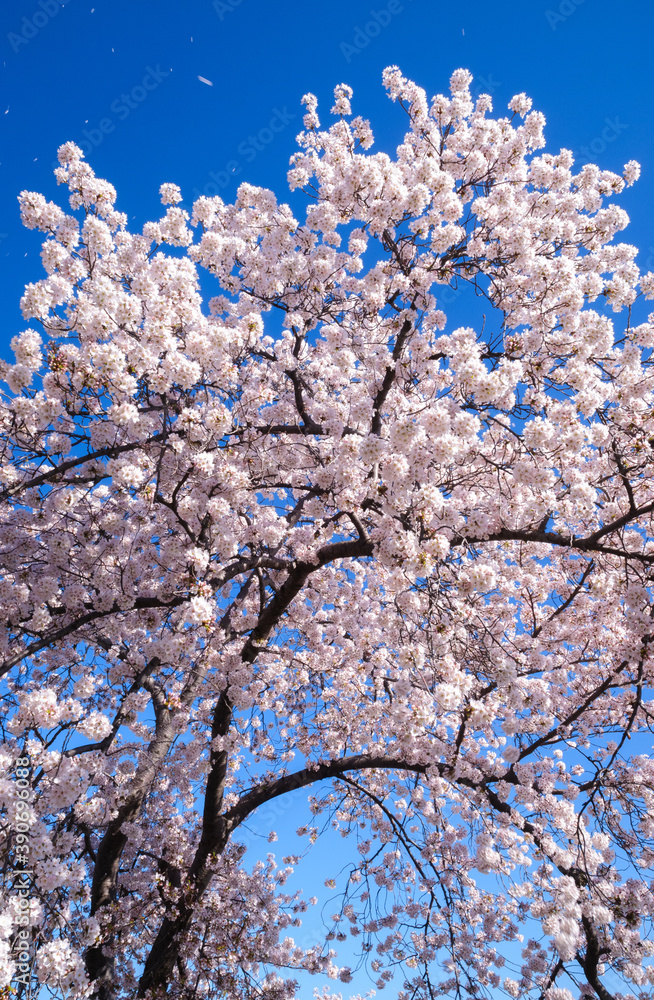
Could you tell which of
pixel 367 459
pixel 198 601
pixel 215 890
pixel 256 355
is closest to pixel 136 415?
pixel 198 601

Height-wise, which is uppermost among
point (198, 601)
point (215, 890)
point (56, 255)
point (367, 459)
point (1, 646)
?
point (56, 255)

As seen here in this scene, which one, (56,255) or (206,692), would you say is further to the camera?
(206,692)

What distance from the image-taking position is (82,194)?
698cm

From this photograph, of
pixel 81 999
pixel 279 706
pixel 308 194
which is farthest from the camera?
pixel 279 706

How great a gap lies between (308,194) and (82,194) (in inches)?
117

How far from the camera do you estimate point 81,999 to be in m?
4.96

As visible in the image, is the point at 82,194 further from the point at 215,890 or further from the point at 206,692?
the point at 215,890

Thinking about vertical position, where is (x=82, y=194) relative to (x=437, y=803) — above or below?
above

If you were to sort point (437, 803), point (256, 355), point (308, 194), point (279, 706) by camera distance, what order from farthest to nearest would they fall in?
point (279, 706) < point (437, 803) < point (256, 355) < point (308, 194)

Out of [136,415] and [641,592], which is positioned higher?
[641,592]

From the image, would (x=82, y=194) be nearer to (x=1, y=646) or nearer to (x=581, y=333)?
(x=1, y=646)

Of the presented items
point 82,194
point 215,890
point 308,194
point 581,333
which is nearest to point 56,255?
point 82,194

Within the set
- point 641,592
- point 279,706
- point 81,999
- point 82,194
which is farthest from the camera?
point 279,706

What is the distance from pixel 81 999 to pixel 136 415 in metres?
5.37
